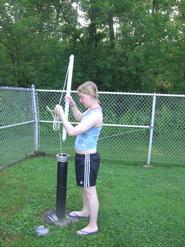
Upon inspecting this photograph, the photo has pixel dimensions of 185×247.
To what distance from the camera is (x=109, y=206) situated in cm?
602

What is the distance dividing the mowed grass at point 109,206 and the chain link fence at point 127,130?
2.97 feet

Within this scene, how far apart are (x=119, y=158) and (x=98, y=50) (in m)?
7.46

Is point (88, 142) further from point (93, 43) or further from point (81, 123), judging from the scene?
point (93, 43)

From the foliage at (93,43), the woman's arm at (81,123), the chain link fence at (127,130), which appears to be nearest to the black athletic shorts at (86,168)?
the woman's arm at (81,123)

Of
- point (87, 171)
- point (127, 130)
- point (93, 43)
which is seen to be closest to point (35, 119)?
point (127, 130)

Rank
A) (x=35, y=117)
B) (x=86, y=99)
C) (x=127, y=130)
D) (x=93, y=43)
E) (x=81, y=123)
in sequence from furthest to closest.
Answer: (x=93, y=43) → (x=127, y=130) → (x=35, y=117) → (x=86, y=99) → (x=81, y=123)

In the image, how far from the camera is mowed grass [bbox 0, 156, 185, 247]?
4.82 m

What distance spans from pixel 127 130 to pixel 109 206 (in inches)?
164

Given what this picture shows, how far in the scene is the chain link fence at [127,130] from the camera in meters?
9.39

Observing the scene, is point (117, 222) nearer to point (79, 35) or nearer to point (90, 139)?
point (90, 139)

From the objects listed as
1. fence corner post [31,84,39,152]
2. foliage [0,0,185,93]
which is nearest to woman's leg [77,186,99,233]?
fence corner post [31,84,39,152]

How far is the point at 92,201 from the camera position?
16.1ft

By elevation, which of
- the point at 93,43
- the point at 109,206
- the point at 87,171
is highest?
the point at 93,43

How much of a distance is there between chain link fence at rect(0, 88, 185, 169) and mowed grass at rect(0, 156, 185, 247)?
0.91m
